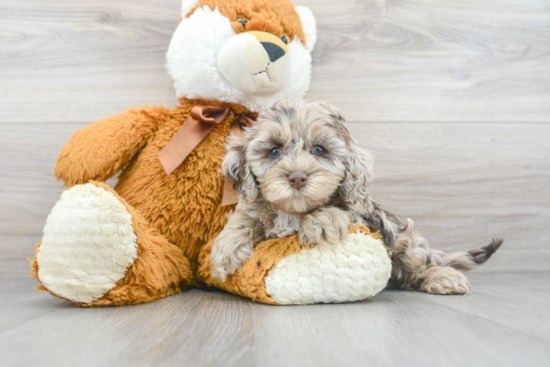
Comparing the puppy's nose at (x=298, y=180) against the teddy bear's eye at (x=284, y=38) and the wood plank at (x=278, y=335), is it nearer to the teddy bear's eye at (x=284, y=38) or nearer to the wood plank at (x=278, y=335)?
the wood plank at (x=278, y=335)

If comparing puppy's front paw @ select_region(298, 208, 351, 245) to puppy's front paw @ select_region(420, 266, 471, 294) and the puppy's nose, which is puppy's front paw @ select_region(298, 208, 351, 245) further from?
puppy's front paw @ select_region(420, 266, 471, 294)

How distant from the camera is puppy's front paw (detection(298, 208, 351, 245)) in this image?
116 centimetres

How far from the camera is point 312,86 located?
186cm

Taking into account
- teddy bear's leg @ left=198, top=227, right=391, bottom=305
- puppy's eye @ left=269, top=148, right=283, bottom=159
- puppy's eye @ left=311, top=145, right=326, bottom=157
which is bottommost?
teddy bear's leg @ left=198, top=227, right=391, bottom=305

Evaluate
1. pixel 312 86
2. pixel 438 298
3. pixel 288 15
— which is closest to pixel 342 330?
pixel 438 298

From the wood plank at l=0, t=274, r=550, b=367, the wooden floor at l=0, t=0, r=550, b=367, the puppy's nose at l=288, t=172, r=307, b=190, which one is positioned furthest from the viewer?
the wooden floor at l=0, t=0, r=550, b=367

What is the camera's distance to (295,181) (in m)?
1.11

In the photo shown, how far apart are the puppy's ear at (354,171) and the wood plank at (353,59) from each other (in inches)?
26.8

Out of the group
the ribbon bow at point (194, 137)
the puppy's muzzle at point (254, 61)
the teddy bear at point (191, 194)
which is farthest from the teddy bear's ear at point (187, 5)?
the ribbon bow at point (194, 137)

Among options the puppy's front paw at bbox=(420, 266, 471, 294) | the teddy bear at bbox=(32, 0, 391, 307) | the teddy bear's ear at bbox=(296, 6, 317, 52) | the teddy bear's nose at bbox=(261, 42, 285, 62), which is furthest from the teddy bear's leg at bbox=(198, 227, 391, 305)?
the teddy bear's ear at bbox=(296, 6, 317, 52)

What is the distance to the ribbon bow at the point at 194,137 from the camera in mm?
1396

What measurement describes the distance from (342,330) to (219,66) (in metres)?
0.92

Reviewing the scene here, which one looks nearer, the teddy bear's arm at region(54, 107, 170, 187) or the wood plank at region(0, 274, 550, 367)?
the wood plank at region(0, 274, 550, 367)

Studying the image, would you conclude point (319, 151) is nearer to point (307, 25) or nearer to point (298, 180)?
point (298, 180)
